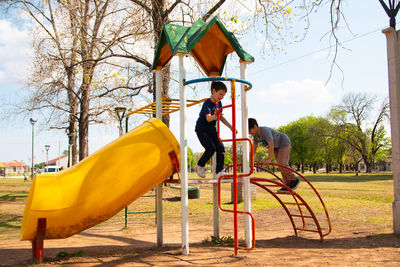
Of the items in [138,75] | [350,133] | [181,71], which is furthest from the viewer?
[350,133]

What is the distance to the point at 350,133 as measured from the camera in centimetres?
4722

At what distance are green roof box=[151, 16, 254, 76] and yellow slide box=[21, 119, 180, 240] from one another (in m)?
1.44

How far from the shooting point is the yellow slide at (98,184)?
4473 mm

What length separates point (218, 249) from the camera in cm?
533

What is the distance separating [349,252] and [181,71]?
3.78 metres

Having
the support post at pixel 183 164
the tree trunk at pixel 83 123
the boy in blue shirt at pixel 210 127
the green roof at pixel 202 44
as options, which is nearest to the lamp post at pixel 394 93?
the green roof at pixel 202 44

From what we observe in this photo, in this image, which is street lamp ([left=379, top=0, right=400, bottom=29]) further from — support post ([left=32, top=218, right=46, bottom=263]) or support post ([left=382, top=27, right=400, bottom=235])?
support post ([left=32, top=218, right=46, bottom=263])

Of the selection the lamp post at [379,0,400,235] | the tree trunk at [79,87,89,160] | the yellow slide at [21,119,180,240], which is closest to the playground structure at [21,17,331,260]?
the yellow slide at [21,119,180,240]

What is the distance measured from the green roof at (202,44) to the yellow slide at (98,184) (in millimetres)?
1437

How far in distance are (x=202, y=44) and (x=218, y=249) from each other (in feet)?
11.7

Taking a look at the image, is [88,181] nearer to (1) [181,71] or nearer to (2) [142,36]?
(1) [181,71]

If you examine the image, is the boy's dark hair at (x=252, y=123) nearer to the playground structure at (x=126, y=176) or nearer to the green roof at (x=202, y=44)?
the playground structure at (x=126, y=176)

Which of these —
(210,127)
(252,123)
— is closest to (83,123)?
(252,123)

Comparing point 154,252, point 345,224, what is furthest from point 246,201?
point 345,224
